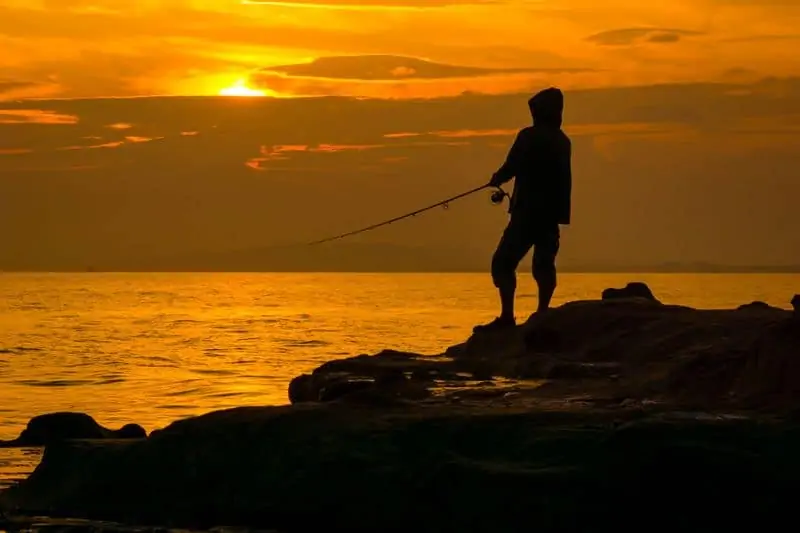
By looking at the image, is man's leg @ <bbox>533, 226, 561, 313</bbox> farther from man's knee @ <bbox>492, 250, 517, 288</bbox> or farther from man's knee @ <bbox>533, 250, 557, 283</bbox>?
man's knee @ <bbox>492, 250, 517, 288</bbox>

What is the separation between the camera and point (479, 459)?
9.70 meters

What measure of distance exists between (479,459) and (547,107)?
Result: 7.41 metres

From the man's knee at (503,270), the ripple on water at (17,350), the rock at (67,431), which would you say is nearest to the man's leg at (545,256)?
the man's knee at (503,270)

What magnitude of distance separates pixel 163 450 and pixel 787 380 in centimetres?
477

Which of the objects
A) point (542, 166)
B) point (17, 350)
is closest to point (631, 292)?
point (542, 166)

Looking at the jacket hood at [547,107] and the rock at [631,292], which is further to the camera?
the rock at [631,292]

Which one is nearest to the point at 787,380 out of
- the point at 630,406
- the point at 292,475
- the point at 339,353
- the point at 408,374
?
the point at 630,406

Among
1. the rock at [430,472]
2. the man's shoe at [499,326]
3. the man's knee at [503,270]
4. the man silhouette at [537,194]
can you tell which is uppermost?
the man silhouette at [537,194]

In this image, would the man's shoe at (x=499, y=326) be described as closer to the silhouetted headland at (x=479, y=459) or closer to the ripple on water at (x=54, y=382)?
the silhouetted headland at (x=479, y=459)

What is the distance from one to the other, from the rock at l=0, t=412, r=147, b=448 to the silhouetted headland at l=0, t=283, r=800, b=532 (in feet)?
10.6

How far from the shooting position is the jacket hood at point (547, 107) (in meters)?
16.2

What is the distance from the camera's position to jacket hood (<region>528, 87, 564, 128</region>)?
16250mm

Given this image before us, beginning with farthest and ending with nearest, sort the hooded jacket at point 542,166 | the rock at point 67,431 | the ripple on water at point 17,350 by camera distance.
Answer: the ripple on water at point 17,350
the hooded jacket at point 542,166
the rock at point 67,431

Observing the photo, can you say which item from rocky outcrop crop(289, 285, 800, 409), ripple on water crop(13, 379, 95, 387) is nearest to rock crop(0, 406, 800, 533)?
rocky outcrop crop(289, 285, 800, 409)
